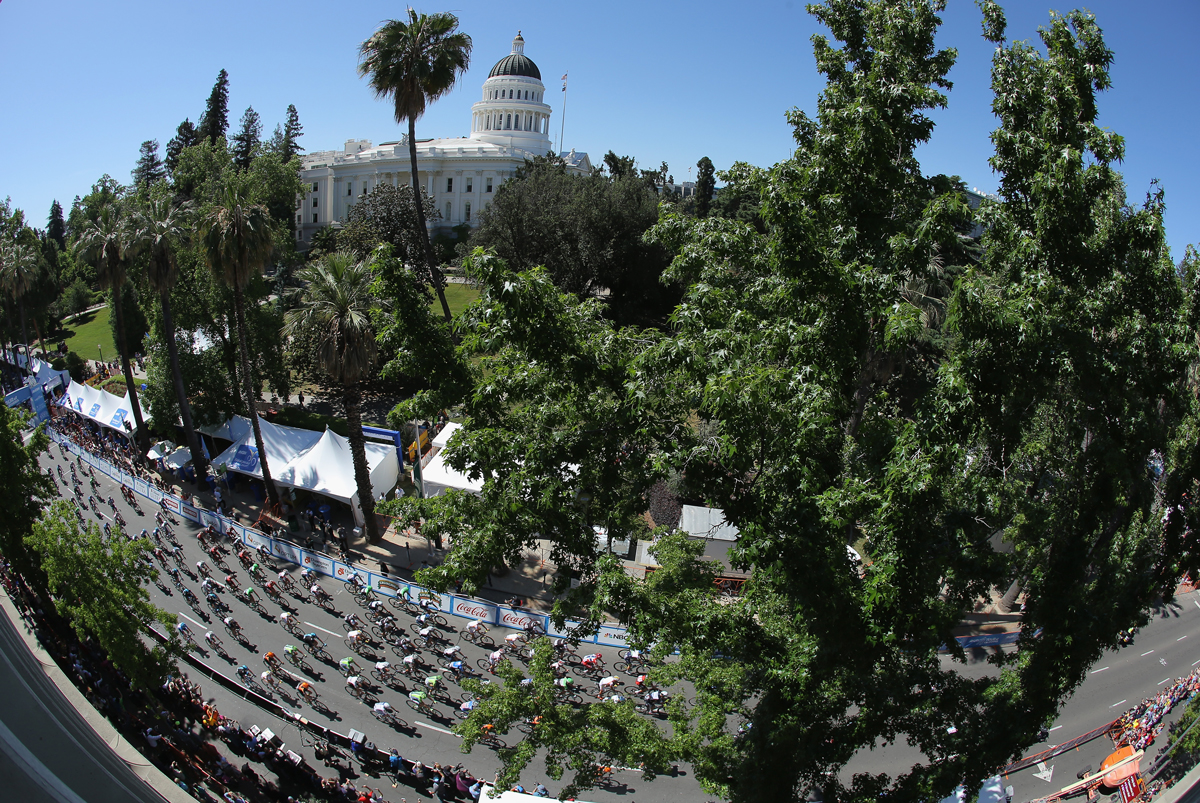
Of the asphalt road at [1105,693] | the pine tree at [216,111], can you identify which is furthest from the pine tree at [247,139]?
the asphalt road at [1105,693]

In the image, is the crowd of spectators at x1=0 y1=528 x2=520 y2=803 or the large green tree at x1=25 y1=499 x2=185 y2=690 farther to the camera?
the crowd of spectators at x1=0 y1=528 x2=520 y2=803

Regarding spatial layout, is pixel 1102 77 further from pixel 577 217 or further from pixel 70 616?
pixel 577 217

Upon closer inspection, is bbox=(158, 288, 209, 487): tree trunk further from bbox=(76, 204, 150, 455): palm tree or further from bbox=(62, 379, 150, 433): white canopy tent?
bbox=(62, 379, 150, 433): white canopy tent

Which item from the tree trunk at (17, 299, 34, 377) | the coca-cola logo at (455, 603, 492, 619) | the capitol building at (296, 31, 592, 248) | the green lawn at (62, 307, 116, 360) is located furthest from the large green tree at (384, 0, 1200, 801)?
the capitol building at (296, 31, 592, 248)

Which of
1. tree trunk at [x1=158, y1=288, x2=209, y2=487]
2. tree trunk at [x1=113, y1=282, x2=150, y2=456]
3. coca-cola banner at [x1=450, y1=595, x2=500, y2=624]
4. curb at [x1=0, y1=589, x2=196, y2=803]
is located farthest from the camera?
tree trunk at [x1=113, y1=282, x2=150, y2=456]

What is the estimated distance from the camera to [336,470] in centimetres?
2297

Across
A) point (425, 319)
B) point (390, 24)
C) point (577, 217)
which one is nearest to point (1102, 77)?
point (425, 319)

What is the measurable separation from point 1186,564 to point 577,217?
32.9 meters

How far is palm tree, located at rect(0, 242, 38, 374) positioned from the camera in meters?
31.4

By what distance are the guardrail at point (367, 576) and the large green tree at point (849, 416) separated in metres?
7.33

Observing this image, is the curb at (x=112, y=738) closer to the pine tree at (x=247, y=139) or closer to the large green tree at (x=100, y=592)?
the large green tree at (x=100, y=592)

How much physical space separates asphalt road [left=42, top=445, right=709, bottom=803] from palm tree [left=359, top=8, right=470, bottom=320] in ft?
35.8

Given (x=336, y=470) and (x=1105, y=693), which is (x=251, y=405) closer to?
(x=336, y=470)

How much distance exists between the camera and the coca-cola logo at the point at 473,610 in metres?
18.5
